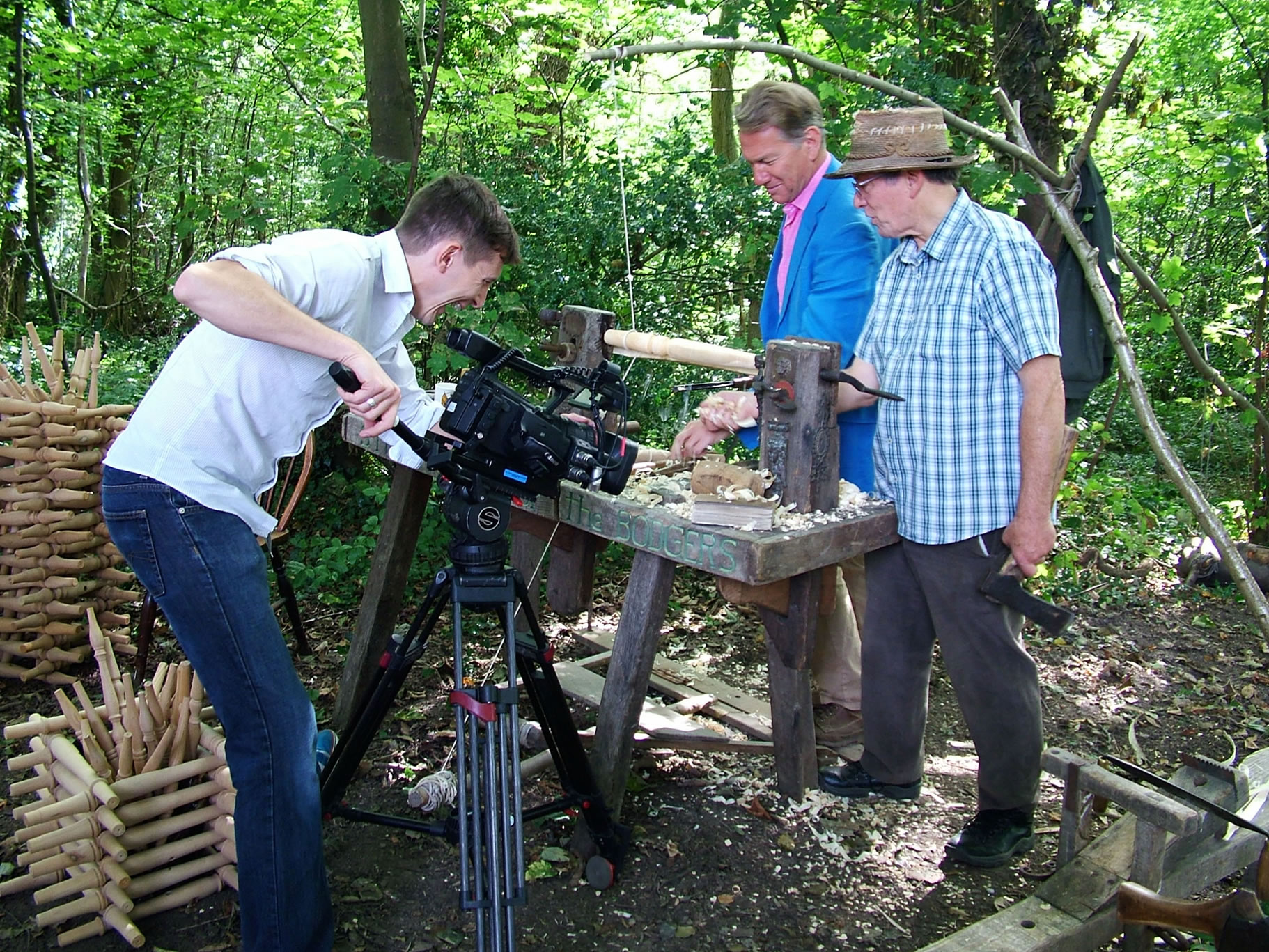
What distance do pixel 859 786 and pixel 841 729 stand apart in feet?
1.38

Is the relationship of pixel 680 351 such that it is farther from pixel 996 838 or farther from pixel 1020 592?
pixel 996 838

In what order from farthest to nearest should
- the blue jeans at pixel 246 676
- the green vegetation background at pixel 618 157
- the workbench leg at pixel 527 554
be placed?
1. the green vegetation background at pixel 618 157
2. the workbench leg at pixel 527 554
3. the blue jeans at pixel 246 676

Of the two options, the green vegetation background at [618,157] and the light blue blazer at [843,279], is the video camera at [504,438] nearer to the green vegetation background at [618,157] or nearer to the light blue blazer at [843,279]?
the light blue blazer at [843,279]

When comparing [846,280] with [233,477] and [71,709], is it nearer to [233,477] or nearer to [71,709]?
[233,477]

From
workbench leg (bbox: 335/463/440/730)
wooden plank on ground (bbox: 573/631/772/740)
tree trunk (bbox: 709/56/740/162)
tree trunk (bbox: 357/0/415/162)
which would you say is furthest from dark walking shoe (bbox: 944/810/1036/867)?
tree trunk (bbox: 709/56/740/162)

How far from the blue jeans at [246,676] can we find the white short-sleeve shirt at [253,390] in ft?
0.18

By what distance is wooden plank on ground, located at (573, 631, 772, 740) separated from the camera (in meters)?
3.47

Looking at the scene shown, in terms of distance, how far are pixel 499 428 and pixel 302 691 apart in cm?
74

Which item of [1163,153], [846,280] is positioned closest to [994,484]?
[846,280]

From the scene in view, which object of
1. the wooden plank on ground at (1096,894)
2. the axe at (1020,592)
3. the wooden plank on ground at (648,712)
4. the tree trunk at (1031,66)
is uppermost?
the tree trunk at (1031,66)

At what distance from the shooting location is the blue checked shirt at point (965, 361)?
2.50 m

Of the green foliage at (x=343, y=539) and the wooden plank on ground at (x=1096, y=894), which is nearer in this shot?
the wooden plank on ground at (x=1096, y=894)

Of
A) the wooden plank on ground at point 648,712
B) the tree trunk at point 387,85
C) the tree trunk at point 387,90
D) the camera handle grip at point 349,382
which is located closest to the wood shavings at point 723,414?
the wooden plank on ground at point 648,712

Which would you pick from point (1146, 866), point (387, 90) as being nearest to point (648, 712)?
point (1146, 866)
